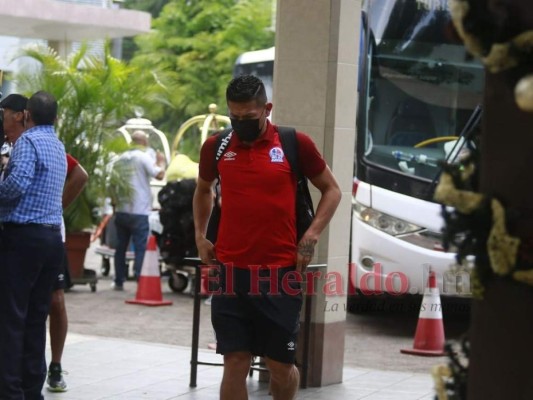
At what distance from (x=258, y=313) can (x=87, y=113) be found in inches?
381

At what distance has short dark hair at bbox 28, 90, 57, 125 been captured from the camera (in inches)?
266

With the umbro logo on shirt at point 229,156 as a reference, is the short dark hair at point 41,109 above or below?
above

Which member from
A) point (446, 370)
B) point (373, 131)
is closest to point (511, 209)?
point (446, 370)

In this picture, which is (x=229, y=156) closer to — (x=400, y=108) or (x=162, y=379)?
(x=162, y=379)

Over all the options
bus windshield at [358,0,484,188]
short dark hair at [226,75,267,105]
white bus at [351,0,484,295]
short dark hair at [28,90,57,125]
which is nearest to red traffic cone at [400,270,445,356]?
white bus at [351,0,484,295]

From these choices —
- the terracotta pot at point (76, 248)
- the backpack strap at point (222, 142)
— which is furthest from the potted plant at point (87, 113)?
the backpack strap at point (222, 142)

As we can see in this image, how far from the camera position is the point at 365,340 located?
11.9 m

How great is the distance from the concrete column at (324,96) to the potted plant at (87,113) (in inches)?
269

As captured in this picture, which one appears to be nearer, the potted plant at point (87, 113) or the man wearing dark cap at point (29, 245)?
the man wearing dark cap at point (29, 245)

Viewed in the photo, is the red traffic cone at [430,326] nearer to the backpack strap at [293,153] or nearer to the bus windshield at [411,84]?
the bus windshield at [411,84]

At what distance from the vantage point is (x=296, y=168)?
6008mm

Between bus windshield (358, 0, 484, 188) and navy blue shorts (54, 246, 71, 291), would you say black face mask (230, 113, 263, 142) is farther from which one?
bus windshield (358, 0, 484, 188)

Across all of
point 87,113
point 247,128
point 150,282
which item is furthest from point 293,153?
point 87,113

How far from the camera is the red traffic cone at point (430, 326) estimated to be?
1055 centimetres
